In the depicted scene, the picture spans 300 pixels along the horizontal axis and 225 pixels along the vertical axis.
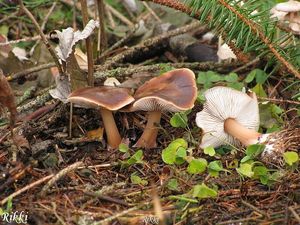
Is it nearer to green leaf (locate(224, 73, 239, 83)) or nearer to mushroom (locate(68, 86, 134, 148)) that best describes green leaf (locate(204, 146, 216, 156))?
mushroom (locate(68, 86, 134, 148))

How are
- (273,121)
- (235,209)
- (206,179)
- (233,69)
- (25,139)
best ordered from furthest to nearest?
(233,69)
(273,121)
(25,139)
(206,179)
(235,209)

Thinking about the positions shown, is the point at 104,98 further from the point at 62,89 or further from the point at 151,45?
the point at 151,45

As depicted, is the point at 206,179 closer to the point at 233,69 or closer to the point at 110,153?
the point at 110,153

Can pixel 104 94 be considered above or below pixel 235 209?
above

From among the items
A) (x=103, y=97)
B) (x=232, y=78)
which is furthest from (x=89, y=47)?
(x=232, y=78)

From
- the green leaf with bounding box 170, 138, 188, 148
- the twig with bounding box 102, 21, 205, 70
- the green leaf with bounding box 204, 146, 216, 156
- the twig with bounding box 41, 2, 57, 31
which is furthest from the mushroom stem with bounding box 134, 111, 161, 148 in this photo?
the twig with bounding box 41, 2, 57, 31

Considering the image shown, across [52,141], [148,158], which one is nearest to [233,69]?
[148,158]

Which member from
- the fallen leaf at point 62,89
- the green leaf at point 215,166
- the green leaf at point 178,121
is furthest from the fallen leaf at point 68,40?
the green leaf at point 215,166

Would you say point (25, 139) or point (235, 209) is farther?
point (25, 139)
